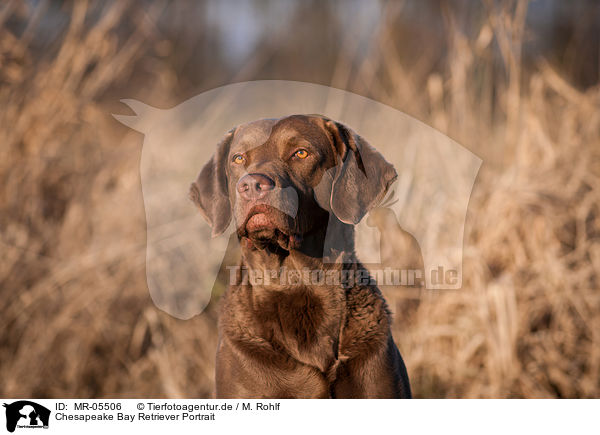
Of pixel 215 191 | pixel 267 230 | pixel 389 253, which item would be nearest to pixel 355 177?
pixel 267 230

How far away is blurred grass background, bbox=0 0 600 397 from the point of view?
3902 mm

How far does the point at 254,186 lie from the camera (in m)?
2.03

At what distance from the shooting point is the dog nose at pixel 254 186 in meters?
2.03

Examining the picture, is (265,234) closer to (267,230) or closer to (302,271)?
(267,230)

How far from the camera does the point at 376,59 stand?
12.4ft

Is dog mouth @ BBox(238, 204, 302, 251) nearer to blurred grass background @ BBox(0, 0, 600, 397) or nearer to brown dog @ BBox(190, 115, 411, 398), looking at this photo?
brown dog @ BBox(190, 115, 411, 398)

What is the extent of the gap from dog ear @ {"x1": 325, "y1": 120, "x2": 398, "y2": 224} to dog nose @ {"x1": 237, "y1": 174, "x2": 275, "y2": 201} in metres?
0.26

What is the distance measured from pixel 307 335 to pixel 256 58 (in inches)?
85.2

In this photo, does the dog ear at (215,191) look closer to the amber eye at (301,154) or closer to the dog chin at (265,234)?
the dog chin at (265,234)
